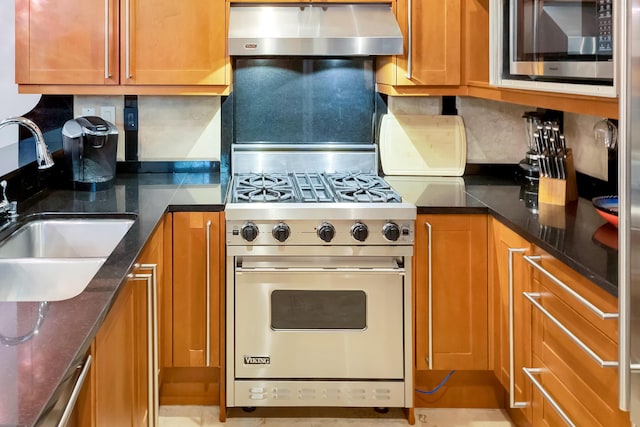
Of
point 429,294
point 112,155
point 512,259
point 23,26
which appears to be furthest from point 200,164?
point 512,259

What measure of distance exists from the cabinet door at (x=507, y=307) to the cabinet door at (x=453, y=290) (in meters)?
0.05

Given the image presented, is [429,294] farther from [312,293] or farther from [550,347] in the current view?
[550,347]

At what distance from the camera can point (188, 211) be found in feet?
8.39

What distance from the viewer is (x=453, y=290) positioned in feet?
8.55

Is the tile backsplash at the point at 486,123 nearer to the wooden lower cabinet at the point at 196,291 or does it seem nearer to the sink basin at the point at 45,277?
the wooden lower cabinet at the point at 196,291

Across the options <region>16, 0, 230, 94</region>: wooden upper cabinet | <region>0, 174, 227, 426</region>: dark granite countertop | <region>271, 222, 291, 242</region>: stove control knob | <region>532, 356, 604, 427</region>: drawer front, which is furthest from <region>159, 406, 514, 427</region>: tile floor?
<region>16, 0, 230, 94</region>: wooden upper cabinet

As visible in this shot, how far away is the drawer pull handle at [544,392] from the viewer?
6.08 feet

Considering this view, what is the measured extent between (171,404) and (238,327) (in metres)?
0.51

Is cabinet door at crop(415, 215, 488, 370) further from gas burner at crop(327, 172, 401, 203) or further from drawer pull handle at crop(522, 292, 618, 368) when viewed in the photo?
drawer pull handle at crop(522, 292, 618, 368)

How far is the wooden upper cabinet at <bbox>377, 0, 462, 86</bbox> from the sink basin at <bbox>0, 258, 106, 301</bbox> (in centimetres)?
156

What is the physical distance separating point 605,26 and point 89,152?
1955 mm

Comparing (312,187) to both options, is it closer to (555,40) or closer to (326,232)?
(326,232)

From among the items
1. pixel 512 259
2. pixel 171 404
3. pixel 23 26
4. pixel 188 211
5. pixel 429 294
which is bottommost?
pixel 171 404

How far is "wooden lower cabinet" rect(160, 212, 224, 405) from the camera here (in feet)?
8.43
